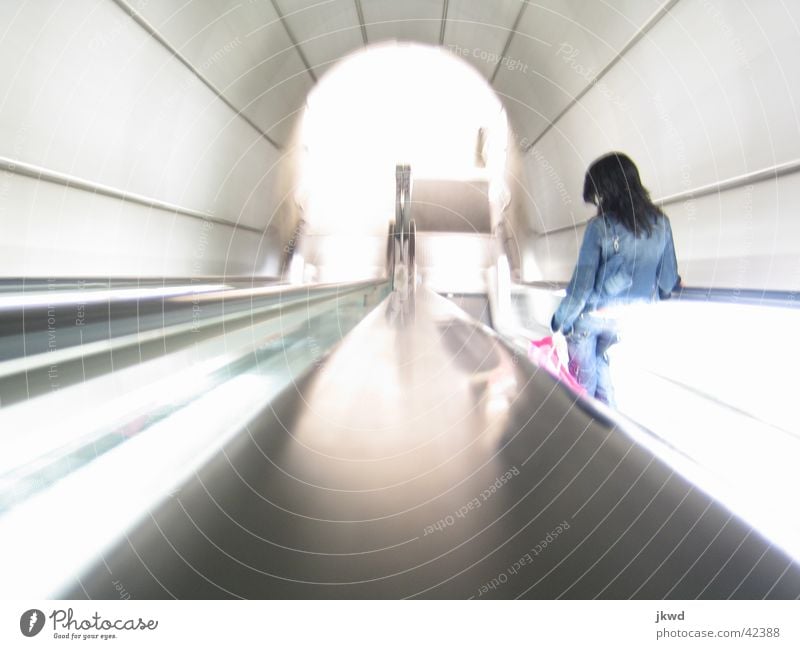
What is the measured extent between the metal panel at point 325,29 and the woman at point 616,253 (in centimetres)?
Answer: 23

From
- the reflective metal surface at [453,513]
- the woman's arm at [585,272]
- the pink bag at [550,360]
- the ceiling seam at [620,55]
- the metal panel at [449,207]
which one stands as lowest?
the reflective metal surface at [453,513]

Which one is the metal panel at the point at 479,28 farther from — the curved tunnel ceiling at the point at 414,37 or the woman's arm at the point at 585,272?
the woman's arm at the point at 585,272

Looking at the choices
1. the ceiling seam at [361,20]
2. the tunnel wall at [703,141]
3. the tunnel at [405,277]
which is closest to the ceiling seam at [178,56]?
the tunnel at [405,277]

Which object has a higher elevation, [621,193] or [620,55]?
[620,55]

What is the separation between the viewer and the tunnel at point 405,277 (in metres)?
0.37

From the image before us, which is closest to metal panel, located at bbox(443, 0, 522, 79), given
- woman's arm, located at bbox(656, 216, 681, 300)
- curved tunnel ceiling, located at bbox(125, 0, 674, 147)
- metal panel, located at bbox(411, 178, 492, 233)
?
curved tunnel ceiling, located at bbox(125, 0, 674, 147)

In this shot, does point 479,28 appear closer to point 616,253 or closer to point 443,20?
point 443,20

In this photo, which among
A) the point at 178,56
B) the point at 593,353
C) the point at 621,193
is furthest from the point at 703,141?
the point at 178,56

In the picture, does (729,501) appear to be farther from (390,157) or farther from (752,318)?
(390,157)

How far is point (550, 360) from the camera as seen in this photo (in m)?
0.41

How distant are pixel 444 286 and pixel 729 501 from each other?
31 cm

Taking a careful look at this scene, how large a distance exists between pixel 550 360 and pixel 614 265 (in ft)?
0.32

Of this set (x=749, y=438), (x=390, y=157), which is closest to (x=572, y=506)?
(x=749, y=438)

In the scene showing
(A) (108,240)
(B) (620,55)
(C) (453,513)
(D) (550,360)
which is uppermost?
(B) (620,55)
